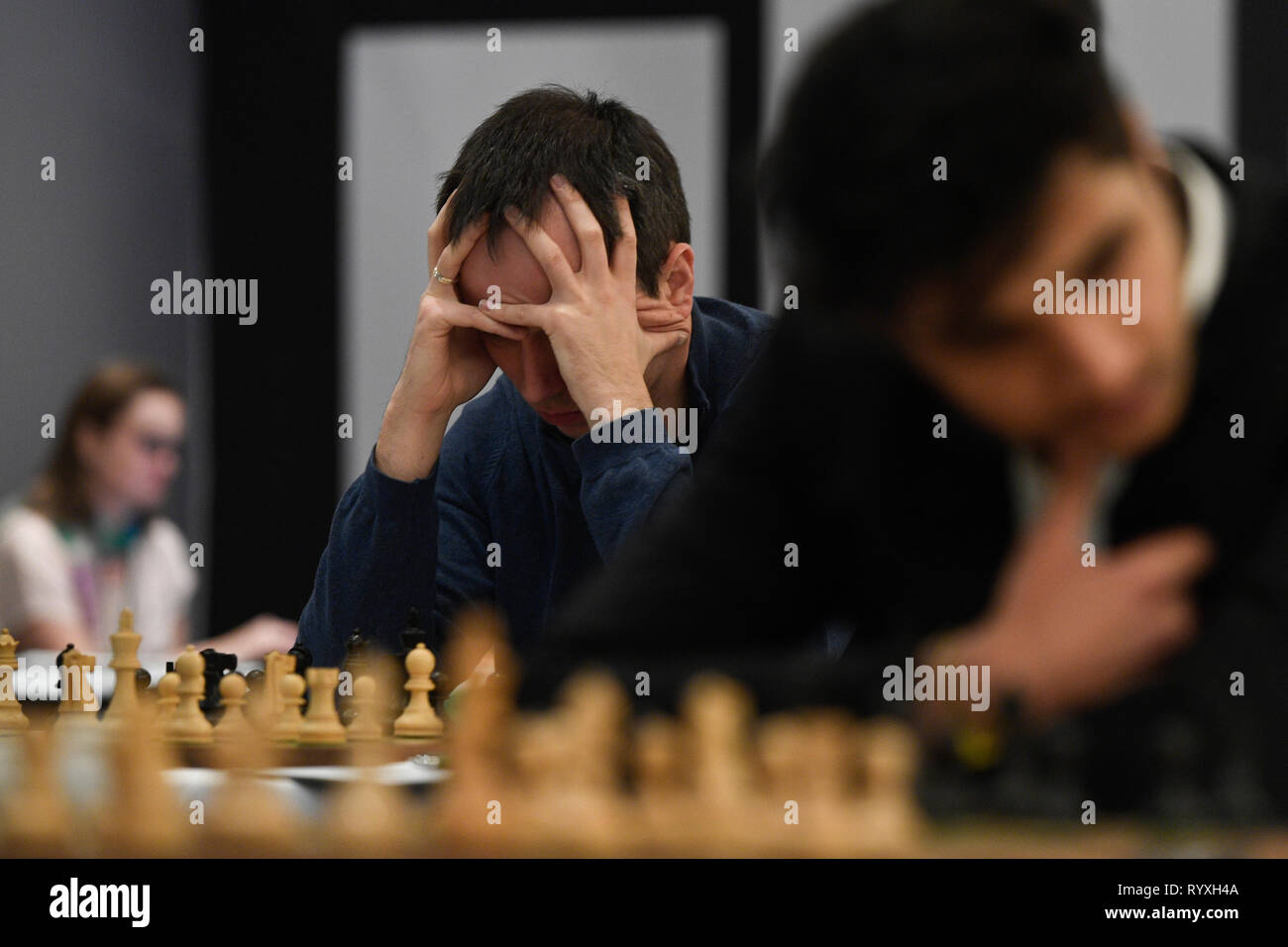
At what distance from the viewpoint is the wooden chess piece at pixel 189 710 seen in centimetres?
145

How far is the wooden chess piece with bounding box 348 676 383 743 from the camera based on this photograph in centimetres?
144

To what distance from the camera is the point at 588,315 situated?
1663 millimetres

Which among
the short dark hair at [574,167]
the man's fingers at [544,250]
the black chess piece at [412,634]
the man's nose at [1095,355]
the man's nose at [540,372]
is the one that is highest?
the short dark hair at [574,167]

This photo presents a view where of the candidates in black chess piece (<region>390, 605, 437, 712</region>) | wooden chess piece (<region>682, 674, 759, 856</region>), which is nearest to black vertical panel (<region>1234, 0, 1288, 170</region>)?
black chess piece (<region>390, 605, 437, 712</region>)

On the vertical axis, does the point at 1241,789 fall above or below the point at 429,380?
below

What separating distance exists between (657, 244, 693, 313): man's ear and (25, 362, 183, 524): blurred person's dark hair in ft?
6.27

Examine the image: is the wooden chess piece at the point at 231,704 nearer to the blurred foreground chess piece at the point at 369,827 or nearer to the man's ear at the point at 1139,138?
the blurred foreground chess piece at the point at 369,827

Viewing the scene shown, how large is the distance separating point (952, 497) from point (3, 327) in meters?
3.75

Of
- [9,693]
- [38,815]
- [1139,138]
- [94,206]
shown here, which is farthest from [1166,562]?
[94,206]

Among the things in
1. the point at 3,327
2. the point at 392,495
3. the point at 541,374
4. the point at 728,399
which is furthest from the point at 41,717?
the point at 3,327

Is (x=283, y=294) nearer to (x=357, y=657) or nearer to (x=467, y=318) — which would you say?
(x=467, y=318)

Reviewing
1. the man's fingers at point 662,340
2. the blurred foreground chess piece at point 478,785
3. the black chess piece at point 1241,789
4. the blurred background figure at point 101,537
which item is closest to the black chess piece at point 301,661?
the man's fingers at point 662,340

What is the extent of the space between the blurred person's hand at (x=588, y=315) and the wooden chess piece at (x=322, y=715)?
375 mm

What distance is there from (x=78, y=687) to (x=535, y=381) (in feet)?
→ 1.86
